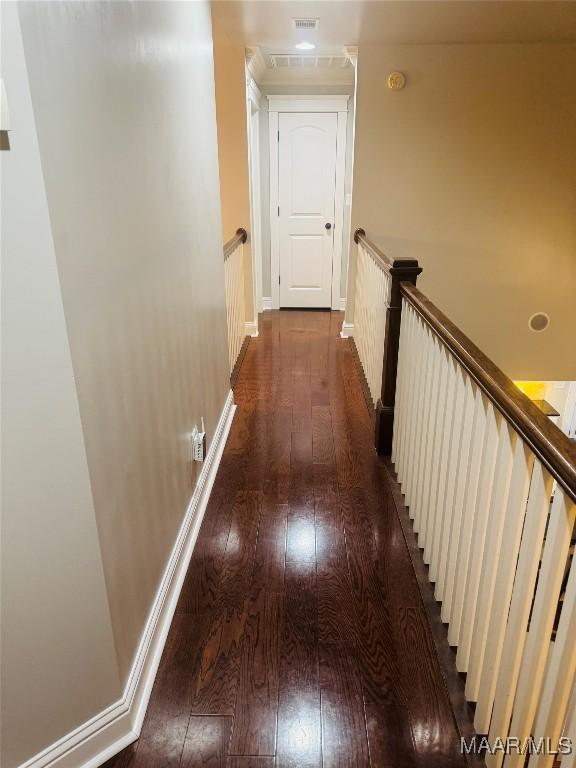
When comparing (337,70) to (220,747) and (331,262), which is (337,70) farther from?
(220,747)

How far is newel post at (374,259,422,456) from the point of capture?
2.57 meters

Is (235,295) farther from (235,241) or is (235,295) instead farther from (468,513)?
(468,513)

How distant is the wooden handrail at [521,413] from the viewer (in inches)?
39.7

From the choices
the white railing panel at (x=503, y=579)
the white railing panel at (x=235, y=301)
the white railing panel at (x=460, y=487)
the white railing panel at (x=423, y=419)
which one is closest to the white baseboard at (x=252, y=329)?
the white railing panel at (x=235, y=301)

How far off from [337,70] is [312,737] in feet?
18.5

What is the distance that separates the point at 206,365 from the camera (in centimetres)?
→ 266

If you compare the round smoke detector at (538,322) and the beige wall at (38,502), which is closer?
the beige wall at (38,502)

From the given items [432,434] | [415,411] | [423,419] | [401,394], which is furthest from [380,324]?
[432,434]

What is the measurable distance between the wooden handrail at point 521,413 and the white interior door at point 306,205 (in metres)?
4.49

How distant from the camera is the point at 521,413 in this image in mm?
1175

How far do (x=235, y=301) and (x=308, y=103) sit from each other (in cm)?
258

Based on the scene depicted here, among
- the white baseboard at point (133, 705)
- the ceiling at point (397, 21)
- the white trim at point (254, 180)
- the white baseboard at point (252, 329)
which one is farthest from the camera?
the white baseboard at point (252, 329)

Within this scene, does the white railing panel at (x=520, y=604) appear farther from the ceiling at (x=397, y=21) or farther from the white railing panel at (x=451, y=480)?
the ceiling at (x=397, y=21)

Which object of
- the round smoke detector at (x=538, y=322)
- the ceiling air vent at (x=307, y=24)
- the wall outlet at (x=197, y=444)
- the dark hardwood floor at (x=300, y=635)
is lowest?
the dark hardwood floor at (x=300, y=635)
